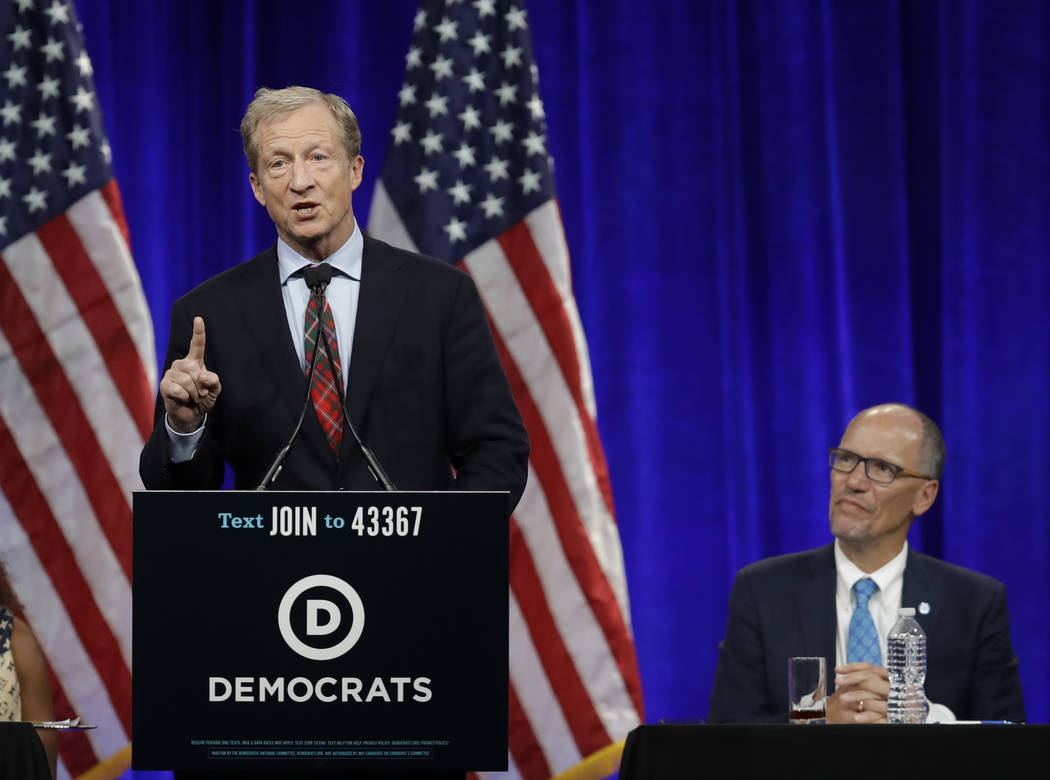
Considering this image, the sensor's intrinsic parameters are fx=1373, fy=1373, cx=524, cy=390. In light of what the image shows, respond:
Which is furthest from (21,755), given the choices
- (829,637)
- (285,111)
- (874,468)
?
(874,468)

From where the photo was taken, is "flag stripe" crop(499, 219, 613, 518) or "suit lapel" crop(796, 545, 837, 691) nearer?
"suit lapel" crop(796, 545, 837, 691)

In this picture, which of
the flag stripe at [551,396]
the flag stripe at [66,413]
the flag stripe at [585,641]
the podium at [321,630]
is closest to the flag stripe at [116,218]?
the flag stripe at [66,413]

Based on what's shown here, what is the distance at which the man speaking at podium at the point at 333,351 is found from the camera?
206cm

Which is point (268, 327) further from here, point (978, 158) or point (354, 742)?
point (978, 158)

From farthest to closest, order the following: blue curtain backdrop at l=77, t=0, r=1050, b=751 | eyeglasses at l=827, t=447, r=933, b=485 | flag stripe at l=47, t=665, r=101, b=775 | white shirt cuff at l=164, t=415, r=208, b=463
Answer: blue curtain backdrop at l=77, t=0, r=1050, b=751, flag stripe at l=47, t=665, r=101, b=775, eyeglasses at l=827, t=447, r=933, b=485, white shirt cuff at l=164, t=415, r=208, b=463

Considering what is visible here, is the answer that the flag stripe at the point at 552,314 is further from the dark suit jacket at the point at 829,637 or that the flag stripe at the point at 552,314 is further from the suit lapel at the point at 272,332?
the suit lapel at the point at 272,332

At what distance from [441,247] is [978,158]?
5.91 feet

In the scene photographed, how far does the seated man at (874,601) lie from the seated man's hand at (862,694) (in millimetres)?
438

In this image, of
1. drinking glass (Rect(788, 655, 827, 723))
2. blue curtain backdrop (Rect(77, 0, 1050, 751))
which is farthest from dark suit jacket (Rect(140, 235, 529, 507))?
blue curtain backdrop (Rect(77, 0, 1050, 751))

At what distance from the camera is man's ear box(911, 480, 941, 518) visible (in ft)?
10.8

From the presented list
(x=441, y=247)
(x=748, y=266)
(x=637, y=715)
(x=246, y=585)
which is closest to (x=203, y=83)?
(x=441, y=247)

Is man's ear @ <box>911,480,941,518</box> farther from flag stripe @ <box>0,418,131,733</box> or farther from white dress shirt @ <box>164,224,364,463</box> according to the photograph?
flag stripe @ <box>0,418,131,733</box>

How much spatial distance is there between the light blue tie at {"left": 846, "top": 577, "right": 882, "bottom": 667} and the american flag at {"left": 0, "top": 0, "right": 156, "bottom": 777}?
1.99m

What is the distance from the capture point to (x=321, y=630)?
1579 mm
